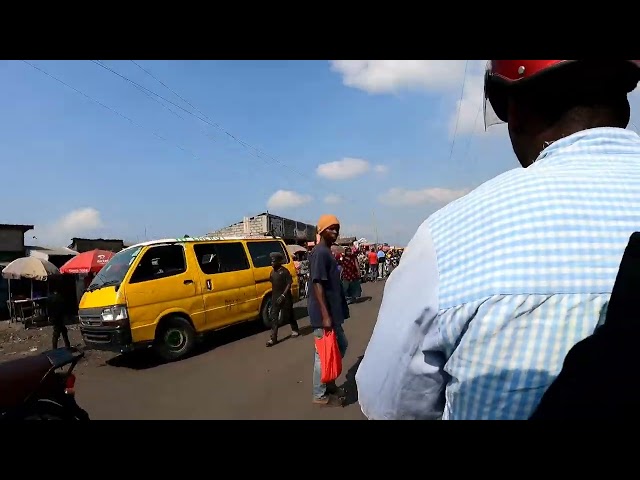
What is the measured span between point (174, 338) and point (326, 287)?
12.8 feet

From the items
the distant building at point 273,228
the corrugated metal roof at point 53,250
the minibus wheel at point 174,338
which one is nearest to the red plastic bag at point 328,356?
the minibus wheel at point 174,338

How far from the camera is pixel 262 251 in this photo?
9.22 m

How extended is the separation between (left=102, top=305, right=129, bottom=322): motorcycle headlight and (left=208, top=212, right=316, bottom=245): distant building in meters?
16.3

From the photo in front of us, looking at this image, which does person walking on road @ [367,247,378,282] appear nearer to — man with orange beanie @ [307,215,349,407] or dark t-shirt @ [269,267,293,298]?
dark t-shirt @ [269,267,293,298]

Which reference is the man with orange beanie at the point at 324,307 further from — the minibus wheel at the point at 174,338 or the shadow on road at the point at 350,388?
the minibus wheel at the point at 174,338

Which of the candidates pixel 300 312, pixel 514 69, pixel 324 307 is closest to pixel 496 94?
pixel 514 69

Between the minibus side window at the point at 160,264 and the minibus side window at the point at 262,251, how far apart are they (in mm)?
1841

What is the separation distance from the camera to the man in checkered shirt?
71 cm

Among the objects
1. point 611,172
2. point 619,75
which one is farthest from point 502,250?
point 619,75

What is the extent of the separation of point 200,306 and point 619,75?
7.22 meters

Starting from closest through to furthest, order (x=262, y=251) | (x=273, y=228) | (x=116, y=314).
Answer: (x=116, y=314)
(x=262, y=251)
(x=273, y=228)

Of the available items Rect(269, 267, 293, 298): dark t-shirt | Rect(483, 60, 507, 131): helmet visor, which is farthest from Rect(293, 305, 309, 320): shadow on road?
Rect(483, 60, 507, 131): helmet visor

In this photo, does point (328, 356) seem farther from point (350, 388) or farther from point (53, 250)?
point (53, 250)
